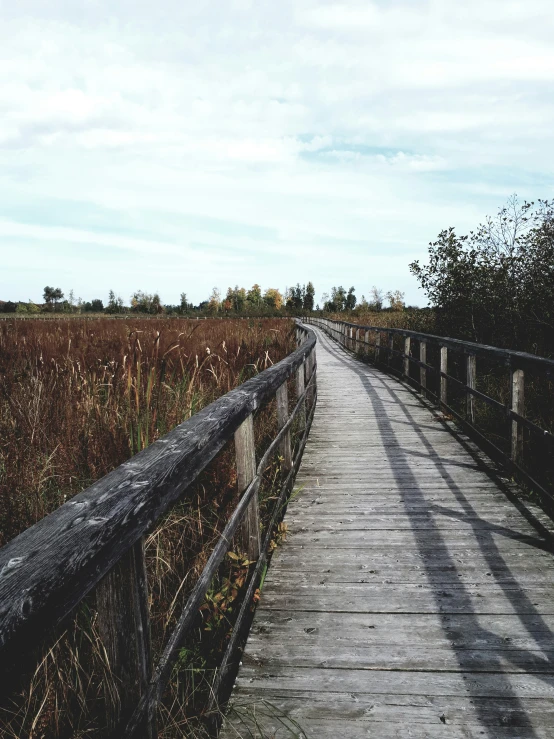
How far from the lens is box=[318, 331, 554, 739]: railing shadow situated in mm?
2210

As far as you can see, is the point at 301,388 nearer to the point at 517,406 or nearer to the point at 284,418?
the point at 284,418

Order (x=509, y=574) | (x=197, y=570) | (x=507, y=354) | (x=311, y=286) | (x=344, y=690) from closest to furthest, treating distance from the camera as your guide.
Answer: (x=344, y=690), (x=197, y=570), (x=509, y=574), (x=507, y=354), (x=311, y=286)

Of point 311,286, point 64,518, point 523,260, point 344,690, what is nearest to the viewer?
point 64,518

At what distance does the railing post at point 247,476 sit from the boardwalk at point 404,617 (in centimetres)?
35

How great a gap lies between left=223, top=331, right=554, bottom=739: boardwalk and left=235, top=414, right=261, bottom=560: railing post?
1.14 feet

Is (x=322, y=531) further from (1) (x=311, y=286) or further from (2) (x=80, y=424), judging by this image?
(1) (x=311, y=286)

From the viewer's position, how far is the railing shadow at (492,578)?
2210mm

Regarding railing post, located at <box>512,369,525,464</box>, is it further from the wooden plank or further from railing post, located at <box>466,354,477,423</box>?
the wooden plank

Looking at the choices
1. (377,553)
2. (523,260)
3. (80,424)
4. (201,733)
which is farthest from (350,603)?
(523,260)

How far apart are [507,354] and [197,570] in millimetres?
3592

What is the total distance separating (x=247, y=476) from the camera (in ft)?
8.79

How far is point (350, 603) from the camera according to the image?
291 centimetres

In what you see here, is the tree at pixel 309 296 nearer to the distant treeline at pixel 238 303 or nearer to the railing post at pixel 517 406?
the distant treeline at pixel 238 303

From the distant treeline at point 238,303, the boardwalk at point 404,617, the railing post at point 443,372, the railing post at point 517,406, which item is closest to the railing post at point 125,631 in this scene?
the boardwalk at point 404,617
